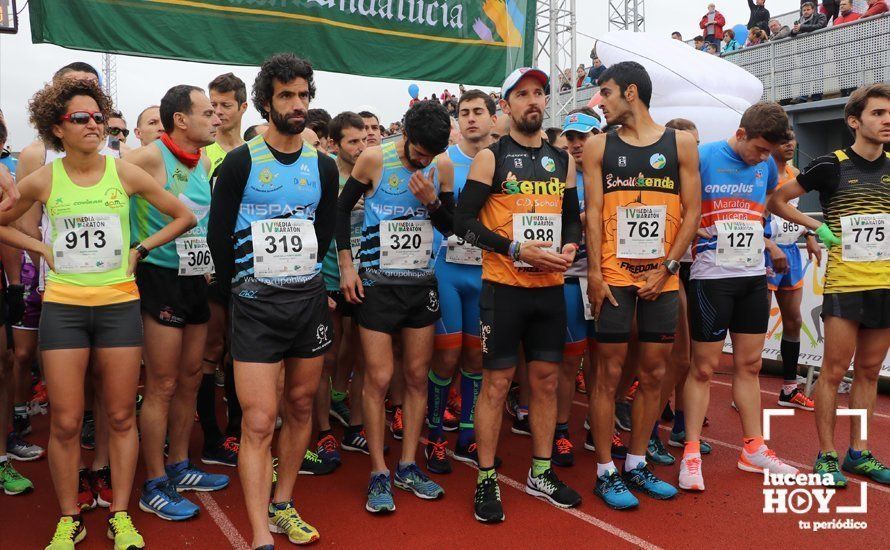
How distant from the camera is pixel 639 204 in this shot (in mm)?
3822

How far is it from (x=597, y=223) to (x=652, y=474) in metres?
1.49

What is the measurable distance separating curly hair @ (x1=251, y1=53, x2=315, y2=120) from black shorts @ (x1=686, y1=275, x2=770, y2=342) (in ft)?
8.35

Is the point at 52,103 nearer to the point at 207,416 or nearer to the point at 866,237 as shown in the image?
the point at 207,416

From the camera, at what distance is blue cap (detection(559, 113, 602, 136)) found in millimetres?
4945

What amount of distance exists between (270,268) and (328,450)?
1.76m

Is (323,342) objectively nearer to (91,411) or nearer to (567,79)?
(91,411)

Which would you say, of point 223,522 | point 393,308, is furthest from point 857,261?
point 223,522

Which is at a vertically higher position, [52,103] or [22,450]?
[52,103]

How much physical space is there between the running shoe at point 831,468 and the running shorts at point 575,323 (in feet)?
5.01

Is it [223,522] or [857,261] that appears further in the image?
[857,261]

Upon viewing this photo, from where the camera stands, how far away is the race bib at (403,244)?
13.1 ft

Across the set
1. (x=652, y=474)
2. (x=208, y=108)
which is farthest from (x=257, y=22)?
(x=652, y=474)

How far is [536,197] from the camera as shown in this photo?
3766mm

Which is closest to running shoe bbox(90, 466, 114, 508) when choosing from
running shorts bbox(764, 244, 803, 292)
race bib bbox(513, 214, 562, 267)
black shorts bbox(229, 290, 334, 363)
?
black shorts bbox(229, 290, 334, 363)
